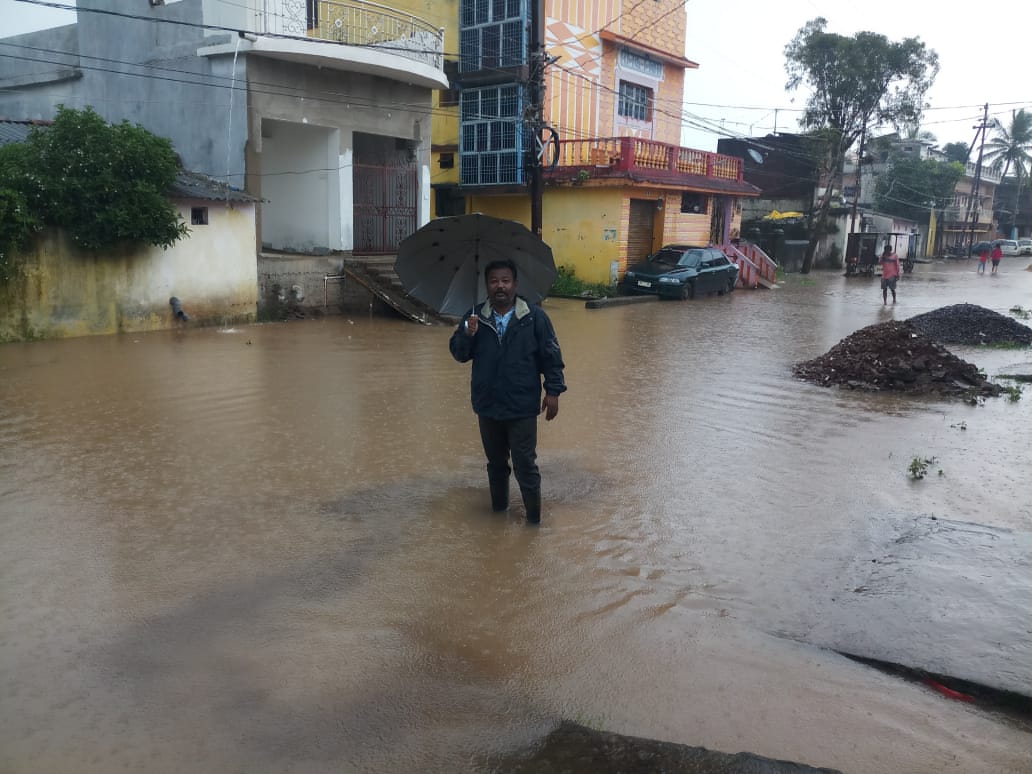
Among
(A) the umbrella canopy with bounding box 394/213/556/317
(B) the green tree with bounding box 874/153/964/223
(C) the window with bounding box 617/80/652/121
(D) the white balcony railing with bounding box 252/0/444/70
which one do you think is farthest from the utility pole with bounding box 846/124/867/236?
(A) the umbrella canopy with bounding box 394/213/556/317

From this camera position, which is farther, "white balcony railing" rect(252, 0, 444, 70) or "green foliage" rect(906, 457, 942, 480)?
"white balcony railing" rect(252, 0, 444, 70)

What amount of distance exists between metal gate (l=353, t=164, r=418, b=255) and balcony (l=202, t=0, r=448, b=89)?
2.24 metres

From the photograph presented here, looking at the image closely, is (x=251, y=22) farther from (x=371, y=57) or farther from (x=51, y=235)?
(x=51, y=235)

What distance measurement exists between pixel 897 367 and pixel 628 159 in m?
13.7

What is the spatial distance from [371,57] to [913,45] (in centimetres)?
2878

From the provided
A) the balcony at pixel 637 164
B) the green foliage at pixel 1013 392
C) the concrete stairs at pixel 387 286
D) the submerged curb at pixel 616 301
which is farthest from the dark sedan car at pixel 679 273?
the green foliage at pixel 1013 392

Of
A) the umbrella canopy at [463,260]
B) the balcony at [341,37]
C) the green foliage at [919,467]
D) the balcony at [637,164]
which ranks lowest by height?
the green foliage at [919,467]

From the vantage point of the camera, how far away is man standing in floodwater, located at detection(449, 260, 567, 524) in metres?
5.47

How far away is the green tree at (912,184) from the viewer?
53031mm

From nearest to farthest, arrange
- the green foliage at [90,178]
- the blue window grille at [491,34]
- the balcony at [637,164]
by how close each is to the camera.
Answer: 1. the green foliage at [90,178]
2. the blue window grille at [491,34]
3. the balcony at [637,164]

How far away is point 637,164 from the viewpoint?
24031 millimetres

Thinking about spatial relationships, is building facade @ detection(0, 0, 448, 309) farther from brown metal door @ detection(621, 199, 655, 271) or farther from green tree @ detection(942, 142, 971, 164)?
green tree @ detection(942, 142, 971, 164)

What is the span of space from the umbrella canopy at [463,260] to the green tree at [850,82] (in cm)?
3299

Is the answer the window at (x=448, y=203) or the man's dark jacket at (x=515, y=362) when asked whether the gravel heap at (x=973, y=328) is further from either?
the window at (x=448, y=203)
